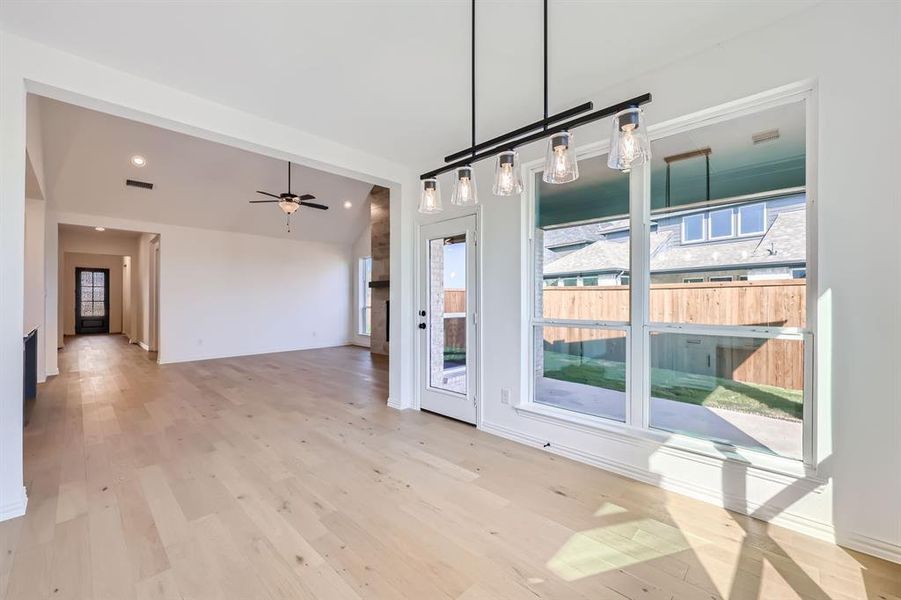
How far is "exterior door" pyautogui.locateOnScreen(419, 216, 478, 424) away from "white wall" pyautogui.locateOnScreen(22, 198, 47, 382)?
5.71 meters

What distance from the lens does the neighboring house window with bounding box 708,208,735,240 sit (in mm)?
2324

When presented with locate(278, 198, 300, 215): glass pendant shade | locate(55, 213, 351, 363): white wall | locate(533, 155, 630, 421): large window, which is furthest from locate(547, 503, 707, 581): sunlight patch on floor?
locate(55, 213, 351, 363): white wall

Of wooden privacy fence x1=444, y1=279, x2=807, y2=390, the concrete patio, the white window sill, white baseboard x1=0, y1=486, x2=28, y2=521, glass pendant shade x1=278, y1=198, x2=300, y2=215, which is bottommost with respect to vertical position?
white baseboard x1=0, y1=486, x2=28, y2=521

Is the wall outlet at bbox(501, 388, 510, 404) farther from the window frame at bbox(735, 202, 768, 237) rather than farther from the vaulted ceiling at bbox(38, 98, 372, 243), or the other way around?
the vaulted ceiling at bbox(38, 98, 372, 243)

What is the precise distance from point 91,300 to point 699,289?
16.9 m

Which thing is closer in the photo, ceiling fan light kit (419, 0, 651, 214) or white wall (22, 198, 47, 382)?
ceiling fan light kit (419, 0, 651, 214)

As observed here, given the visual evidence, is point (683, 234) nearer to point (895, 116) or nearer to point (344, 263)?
point (895, 116)

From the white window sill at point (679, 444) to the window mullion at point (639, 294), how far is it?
101 millimetres

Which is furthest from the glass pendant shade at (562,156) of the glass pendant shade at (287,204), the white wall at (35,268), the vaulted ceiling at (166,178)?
the white wall at (35,268)

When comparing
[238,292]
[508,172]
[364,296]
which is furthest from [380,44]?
[364,296]

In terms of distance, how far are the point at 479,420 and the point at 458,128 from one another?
2.66m

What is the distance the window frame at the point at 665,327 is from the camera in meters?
1.99

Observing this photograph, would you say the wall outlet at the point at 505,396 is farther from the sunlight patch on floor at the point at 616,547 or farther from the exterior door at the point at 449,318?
the sunlight patch on floor at the point at 616,547

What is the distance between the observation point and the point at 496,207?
11.2 ft
